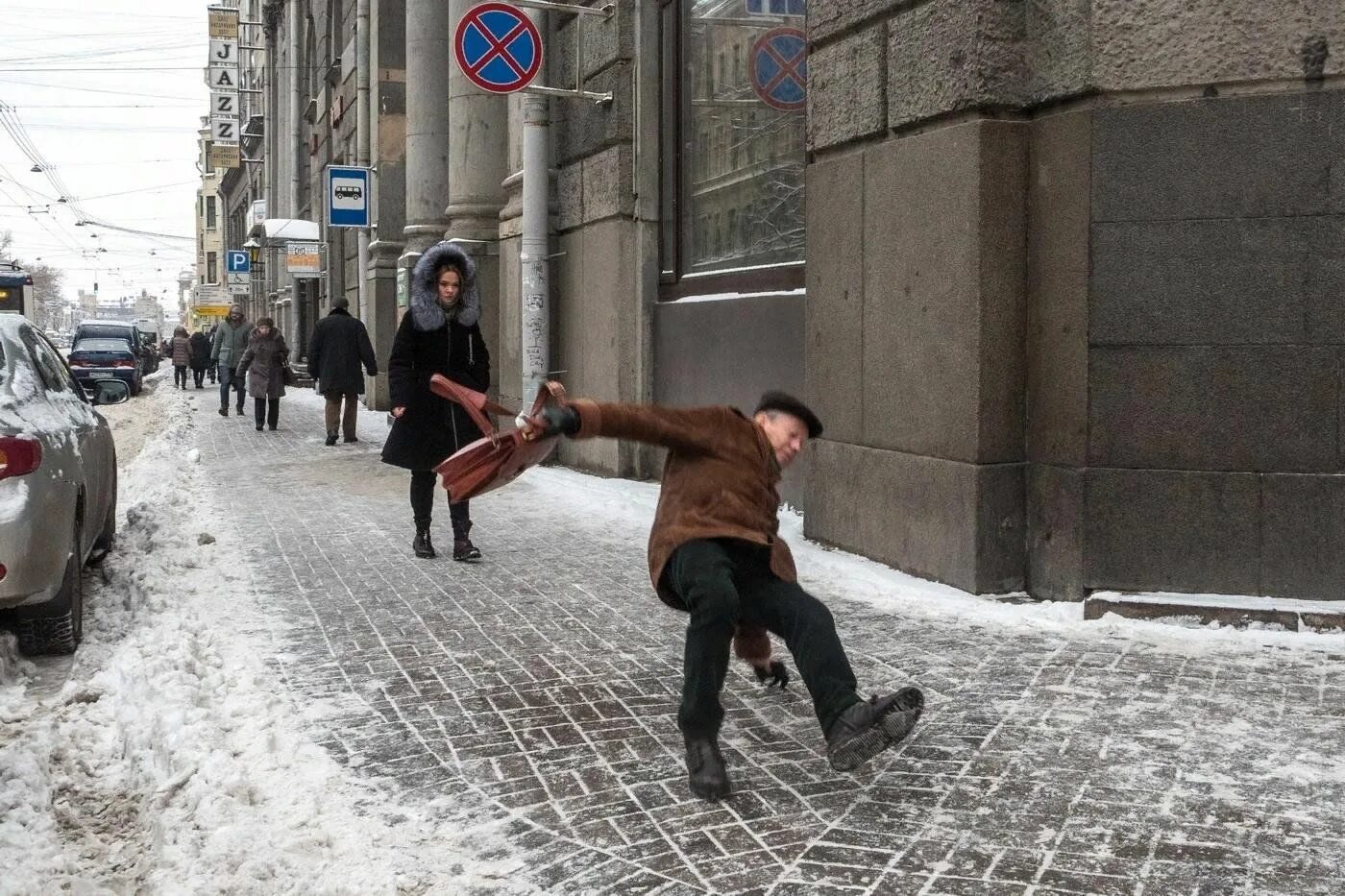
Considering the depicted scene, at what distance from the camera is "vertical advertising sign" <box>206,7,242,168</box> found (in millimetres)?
47812

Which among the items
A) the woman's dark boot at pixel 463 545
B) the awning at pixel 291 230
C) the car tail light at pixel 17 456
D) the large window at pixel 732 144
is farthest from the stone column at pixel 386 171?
the car tail light at pixel 17 456

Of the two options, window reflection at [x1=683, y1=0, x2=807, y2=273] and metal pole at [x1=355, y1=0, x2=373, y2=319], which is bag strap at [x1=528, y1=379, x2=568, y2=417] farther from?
metal pole at [x1=355, y1=0, x2=373, y2=319]

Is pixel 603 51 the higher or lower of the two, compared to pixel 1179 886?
higher

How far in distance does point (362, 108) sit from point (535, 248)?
11660 mm

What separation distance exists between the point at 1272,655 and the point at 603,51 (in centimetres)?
842

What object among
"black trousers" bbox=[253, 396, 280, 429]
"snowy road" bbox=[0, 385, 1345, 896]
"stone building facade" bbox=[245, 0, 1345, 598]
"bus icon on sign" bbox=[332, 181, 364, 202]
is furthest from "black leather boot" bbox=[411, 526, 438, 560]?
"bus icon on sign" bbox=[332, 181, 364, 202]

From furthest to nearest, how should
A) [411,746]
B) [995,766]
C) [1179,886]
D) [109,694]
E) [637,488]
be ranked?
1. [637,488]
2. [109,694]
3. [411,746]
4. [995,766]
5. [1179,886]

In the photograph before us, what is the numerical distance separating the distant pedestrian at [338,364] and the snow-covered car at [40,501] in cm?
867

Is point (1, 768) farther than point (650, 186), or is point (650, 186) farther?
point (650, 186)

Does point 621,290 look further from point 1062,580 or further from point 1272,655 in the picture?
point 1272,655

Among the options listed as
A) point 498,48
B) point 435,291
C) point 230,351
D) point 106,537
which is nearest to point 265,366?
point 230,351

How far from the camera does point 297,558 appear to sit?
26.9ft

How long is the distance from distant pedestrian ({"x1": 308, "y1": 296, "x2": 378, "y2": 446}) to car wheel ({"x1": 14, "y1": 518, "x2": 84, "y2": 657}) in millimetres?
9778

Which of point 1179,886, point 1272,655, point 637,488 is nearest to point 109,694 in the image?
point 1179,886
